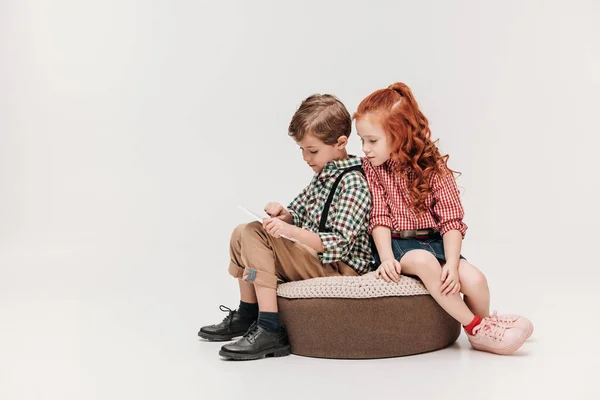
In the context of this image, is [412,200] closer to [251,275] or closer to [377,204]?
[377,204]

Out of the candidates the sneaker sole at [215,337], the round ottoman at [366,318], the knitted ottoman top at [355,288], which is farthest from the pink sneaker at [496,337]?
the sneaker sole at [215,337]

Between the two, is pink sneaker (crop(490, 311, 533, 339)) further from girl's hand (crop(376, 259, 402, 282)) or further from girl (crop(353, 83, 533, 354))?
girl's hand (crop(376, 259, 402, 282))

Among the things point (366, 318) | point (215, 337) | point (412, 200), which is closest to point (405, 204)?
point (412, 200)

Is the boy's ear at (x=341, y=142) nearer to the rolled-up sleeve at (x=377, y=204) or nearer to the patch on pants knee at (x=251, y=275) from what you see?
the rolled-up sleeve at (x=377, y=204)

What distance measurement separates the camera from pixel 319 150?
3.71 meters

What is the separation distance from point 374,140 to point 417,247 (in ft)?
1.53

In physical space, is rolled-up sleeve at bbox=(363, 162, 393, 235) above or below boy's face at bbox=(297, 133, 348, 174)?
below

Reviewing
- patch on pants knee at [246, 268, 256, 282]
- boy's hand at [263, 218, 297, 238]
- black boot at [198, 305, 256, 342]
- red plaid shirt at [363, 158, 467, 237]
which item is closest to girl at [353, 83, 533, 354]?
red plaid shirt at [363, 158, 467, 237]

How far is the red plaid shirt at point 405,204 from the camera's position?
360 centimetres

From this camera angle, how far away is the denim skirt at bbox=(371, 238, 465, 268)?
11.8ft

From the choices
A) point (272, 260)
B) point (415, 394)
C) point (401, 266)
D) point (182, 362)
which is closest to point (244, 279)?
point (272, 260)

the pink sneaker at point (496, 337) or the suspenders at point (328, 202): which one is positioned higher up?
the suspenders at point (328, 202)

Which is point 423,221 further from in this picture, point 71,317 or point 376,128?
point 71,317

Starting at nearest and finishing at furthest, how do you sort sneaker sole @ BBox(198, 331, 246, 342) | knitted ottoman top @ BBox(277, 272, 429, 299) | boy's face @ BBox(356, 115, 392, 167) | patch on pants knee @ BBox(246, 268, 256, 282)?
knitted ottoman top @ BBox(277, 272, 429, 299) < patch on pants knee @ BBox(246, 268, 256, 282) < boy's face @ BBox(356, 115, 392, 167) < sneaker sole @ BBox(198, 331, 246, 342)
